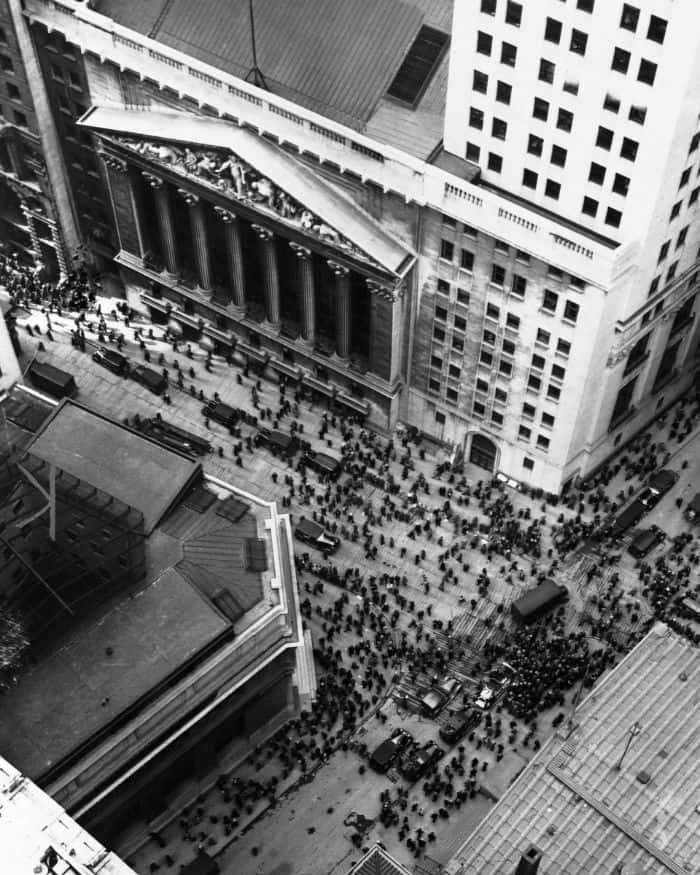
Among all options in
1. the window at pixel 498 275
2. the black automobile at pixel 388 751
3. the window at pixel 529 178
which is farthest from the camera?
the window at pixel 498 275

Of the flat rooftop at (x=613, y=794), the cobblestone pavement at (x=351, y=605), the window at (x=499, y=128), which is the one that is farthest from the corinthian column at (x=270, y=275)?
the flat rooftop at (x=613, y=794)

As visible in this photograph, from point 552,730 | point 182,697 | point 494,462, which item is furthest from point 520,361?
point 182,697

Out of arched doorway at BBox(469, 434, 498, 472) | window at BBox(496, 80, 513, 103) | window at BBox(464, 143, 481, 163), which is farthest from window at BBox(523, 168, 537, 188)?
arched doorway at BBox(469, 434, 498, 472)

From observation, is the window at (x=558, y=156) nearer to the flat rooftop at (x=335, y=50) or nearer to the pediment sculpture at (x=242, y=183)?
the flat rooftop at (x=335, y=50)

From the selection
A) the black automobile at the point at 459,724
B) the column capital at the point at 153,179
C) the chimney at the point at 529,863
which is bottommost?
the chimney at the point at 529,863

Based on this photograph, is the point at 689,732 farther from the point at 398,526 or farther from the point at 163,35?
the point at 163,35

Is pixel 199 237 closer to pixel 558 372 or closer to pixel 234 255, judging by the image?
pixel 234 255

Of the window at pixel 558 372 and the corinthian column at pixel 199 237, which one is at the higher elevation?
the window at pixel 558 372
